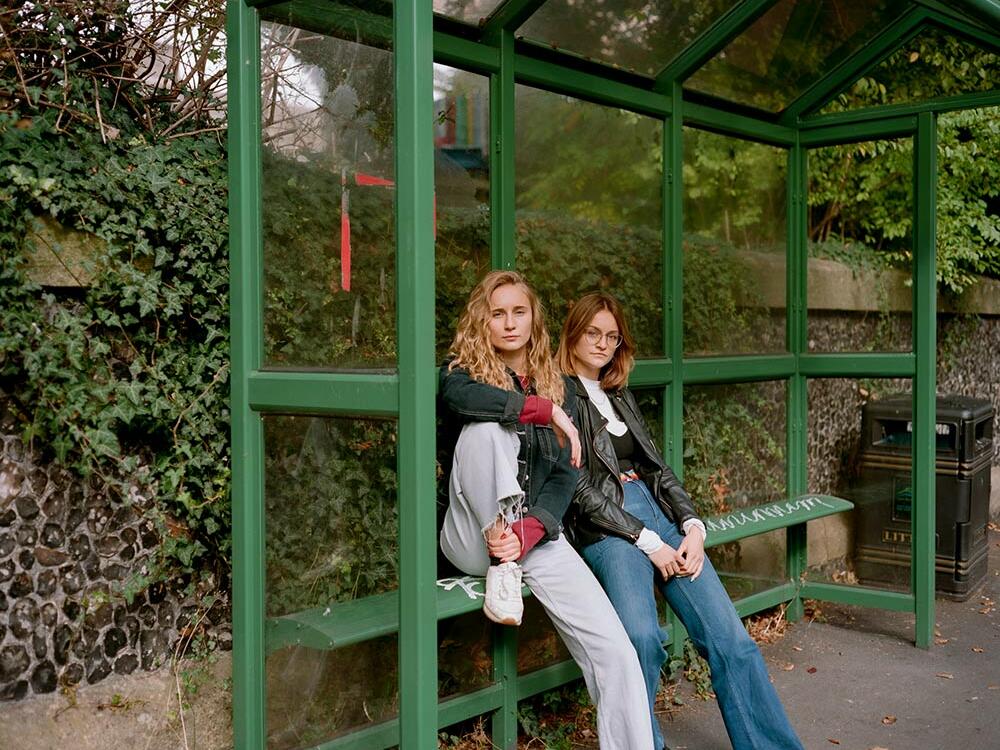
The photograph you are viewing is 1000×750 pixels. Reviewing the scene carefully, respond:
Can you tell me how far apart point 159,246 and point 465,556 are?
144 centimetres

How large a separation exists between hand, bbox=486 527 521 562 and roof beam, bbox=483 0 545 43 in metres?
1.90

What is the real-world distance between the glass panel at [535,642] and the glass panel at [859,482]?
6.96 feet

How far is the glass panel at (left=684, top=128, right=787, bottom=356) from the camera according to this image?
16.3ft

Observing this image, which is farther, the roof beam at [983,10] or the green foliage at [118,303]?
the roof beam at [983,10]

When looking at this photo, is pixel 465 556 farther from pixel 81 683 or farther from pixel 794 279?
pixel 794 279

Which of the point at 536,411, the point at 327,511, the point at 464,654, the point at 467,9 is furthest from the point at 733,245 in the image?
the point at 327,511

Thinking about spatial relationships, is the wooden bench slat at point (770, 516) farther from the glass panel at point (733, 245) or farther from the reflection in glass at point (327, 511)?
the reflection in glass at point (327, 511)

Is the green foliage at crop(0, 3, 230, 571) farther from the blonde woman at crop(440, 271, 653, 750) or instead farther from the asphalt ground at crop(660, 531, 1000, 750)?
the asphalt ground at crop(660, 531, 1000, 750)

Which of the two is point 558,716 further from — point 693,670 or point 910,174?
point 910,174

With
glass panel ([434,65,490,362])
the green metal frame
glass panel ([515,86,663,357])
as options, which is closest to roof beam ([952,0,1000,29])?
the green metal frame

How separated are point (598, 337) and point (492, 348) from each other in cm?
66

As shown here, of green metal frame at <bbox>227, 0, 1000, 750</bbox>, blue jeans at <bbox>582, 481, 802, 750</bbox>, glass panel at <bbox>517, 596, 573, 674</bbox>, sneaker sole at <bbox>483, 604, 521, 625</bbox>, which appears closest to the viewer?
green metal frame at <bbox>227, 0, 1000, 750</bbox>

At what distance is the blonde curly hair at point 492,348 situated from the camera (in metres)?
3.35

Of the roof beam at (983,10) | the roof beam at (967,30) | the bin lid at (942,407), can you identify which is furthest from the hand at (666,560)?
the roof beam at (967,30)
